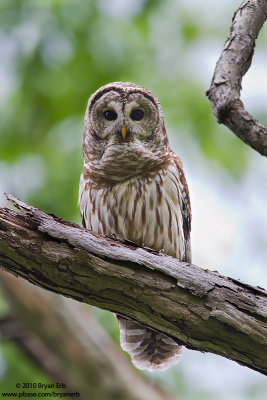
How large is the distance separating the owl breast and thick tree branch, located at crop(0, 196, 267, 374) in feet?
3.42

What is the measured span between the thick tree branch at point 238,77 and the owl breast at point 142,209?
1.06m

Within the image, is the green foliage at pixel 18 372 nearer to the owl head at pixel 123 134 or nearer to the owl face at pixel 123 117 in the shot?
the owl head at pixel 123 134

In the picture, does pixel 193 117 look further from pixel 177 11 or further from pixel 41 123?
pixel 41 123

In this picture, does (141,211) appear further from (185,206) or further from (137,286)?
(137,286)

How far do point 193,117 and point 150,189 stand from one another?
7.31 feet

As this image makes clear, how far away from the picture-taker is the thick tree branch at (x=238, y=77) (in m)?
3.12

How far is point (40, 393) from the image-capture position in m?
6.32

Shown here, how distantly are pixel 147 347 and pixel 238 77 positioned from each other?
2.27m

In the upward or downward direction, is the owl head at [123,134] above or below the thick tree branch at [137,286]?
above

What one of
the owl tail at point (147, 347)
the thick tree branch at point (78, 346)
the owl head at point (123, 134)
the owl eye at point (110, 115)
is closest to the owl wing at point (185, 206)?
the owl head at point (123, 134)

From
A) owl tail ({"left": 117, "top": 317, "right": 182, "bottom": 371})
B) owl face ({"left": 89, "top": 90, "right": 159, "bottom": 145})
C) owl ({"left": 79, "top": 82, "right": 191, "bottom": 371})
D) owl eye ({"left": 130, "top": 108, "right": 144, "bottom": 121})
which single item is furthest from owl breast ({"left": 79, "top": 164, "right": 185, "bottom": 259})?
owl tail ({"left": 117, "top": 317, "right": 182, "bottom": 371})

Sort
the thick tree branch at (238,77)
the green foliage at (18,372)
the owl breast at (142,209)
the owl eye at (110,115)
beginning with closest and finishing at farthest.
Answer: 1. the thick tree branch at (238,77)
2. the owl breast at (142,209)
3. the owl eye at (110,115)
4. the green foliage at (18,372)

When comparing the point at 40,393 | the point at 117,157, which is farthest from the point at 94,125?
the point at 40,393

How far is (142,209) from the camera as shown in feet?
13.6
